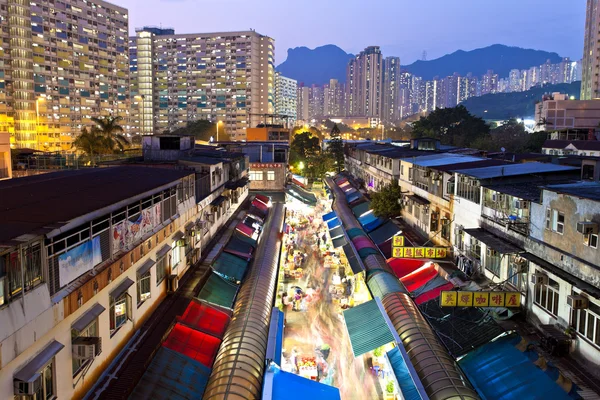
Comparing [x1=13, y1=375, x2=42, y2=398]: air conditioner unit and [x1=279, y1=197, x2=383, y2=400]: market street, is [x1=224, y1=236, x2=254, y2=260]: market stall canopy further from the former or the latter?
[x1=13, y1=375, x2=42, y2=398]: air conditioner unit

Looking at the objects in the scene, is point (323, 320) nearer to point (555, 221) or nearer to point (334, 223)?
point (555, 221)

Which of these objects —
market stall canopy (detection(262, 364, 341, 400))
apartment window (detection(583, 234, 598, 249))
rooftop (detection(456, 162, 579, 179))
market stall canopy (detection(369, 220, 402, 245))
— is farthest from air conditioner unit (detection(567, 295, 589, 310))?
market stall canopy (detection(369, 220, 402, 245))

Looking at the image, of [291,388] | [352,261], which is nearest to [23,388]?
[291,388]

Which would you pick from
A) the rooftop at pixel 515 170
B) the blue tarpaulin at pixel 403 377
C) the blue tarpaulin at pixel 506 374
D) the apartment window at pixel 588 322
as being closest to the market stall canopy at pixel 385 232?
the rooftop at pixel 515 170

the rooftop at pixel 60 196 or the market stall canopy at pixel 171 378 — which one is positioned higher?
the rooftop at pixel 60 196

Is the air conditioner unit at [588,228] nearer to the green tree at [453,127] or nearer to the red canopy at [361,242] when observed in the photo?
the red canopy at [361,242]

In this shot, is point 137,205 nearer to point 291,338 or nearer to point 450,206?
point 291,338

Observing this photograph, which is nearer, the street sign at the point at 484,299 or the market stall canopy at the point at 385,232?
the street sign at the point at 484,299
